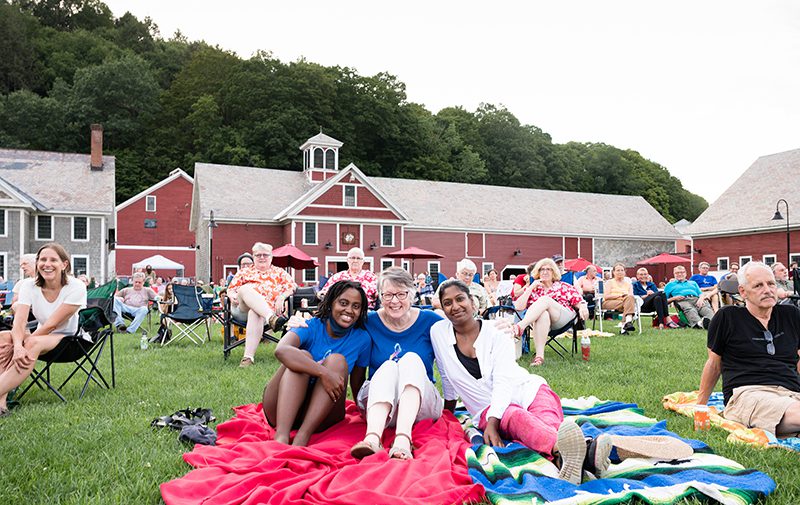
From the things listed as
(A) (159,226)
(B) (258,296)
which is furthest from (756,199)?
(A) (159,226)

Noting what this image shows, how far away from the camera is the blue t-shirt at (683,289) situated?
12688mm

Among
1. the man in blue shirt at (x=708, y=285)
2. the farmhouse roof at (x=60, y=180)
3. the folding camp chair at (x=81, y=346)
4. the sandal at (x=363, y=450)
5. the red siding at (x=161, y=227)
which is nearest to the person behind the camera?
the sandal at (x=363, y=450)

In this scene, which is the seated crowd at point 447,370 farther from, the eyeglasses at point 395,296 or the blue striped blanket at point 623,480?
the blue striped blanket at point 623,480

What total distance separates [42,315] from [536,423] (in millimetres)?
4262

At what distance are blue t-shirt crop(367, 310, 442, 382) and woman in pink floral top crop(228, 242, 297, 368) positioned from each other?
10.9 ft

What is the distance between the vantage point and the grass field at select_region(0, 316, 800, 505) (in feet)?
10.4

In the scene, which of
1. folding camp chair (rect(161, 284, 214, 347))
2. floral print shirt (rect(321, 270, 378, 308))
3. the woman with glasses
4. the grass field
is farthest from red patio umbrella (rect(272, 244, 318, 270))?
the woman with glasses

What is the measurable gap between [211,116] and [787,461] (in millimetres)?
49632

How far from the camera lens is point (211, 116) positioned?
4859cm

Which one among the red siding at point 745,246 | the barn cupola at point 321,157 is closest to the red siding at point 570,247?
the red siding at point 745,246

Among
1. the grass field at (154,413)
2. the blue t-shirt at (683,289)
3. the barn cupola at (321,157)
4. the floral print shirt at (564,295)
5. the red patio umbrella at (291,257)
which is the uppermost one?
the barn cupola at (321,157)

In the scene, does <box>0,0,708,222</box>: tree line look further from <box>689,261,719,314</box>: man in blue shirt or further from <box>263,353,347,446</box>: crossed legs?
<box>263,353,347,446</box>: crossed legs

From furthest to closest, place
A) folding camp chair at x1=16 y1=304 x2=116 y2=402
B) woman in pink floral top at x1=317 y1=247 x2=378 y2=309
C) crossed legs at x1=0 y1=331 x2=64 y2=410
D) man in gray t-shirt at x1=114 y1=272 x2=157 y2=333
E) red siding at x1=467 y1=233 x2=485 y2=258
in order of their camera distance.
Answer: red siding at x1=467 y1=233 x2=485 y2=258, man in gray t-shirt at x1=114 y1=272 x2=157 y2=333, woman in pink floral top at x1=317 y1=247 x2=378 y2=309, folding camp chair at x1=16 y1=304 x2=116 y2=402, crossed legs at x1=0 y1=331 x2=64 y2=410

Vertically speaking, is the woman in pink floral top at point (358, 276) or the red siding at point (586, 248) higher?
the red siding at point (586, 248)
